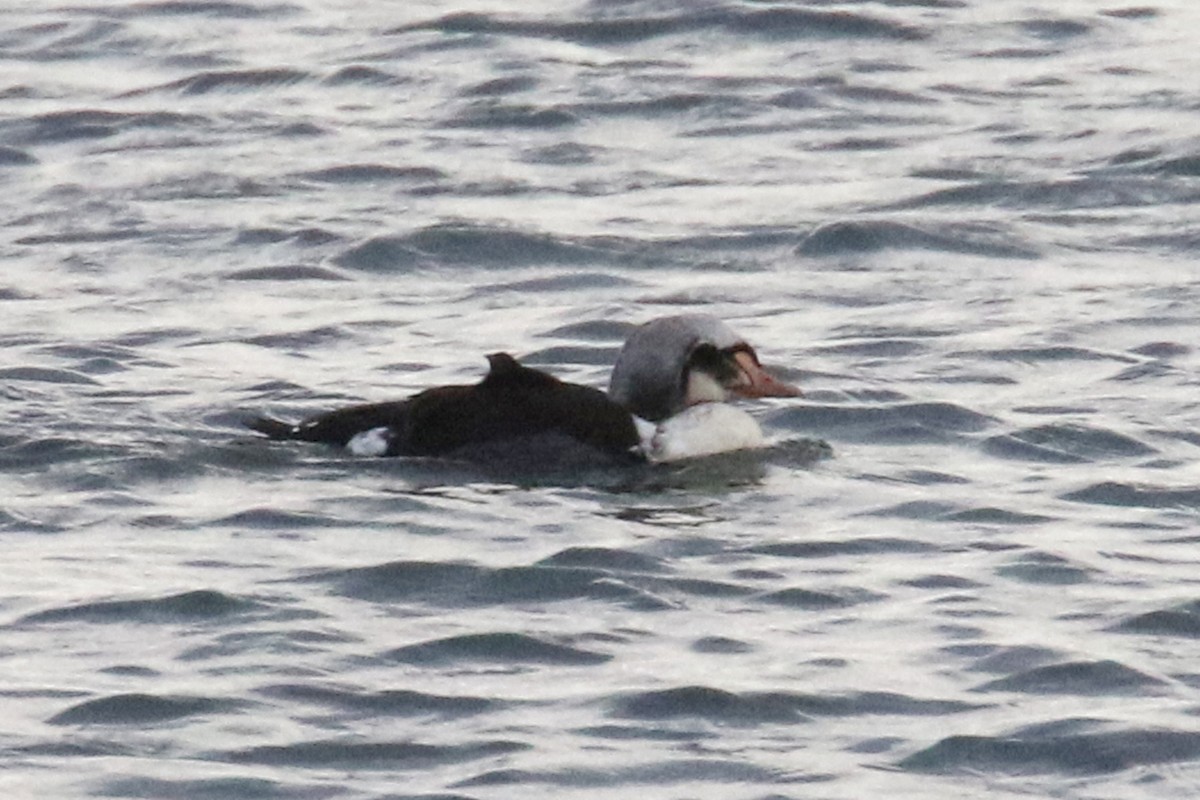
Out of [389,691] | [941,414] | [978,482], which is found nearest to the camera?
[389,691]

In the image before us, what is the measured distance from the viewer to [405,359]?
13.4 meters

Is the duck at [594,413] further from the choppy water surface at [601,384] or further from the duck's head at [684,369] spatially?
the choppy water surface at [601,384]

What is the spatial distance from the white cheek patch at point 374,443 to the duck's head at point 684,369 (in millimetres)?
910

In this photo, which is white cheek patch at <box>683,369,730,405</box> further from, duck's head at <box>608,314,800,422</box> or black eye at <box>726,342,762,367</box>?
black eye at <box>726,342,762,367</box>

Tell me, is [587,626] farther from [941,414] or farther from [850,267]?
[850,267]

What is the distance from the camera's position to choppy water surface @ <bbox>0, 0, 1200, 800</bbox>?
28.6ft

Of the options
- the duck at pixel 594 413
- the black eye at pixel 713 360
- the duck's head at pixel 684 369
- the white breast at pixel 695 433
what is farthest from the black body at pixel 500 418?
the black eye at pixel 713 360

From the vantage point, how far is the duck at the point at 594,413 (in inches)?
445

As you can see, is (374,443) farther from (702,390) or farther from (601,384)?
(601,384)

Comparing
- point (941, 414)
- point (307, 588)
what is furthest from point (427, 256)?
point (307, 588)

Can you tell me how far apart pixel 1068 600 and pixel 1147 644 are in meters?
0.56

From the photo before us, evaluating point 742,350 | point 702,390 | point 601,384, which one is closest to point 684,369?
point 702,390

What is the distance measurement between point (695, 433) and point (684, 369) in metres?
0.23

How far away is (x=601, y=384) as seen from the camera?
44.0 feet
